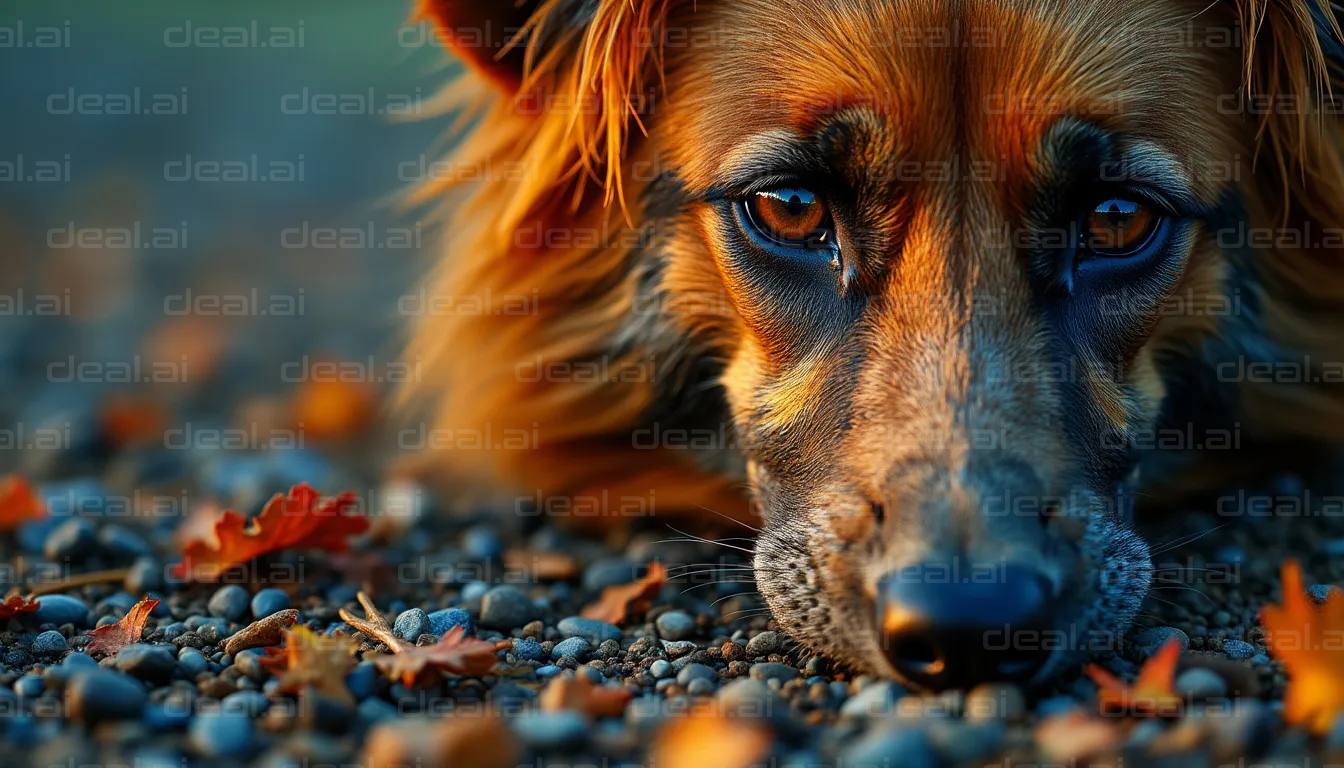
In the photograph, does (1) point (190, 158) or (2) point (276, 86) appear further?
(2) point (276, 86)

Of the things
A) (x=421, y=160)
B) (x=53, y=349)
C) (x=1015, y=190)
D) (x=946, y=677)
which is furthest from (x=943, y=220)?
(x=421, y=160)

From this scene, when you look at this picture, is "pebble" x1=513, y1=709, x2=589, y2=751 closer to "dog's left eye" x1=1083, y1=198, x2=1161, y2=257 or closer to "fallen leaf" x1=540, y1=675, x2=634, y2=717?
"fallen leaf" x1=540, y1=675, x2=634, y2=717

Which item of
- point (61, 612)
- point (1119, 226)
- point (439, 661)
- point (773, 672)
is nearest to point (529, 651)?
point (439, 661)

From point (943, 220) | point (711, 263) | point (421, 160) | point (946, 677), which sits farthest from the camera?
point (421, 160)

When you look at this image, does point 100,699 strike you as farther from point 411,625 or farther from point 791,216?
point 791,216

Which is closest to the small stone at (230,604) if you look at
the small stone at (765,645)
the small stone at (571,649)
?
the small stone at (571,649)

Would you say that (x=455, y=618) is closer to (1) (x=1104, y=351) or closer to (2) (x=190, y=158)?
(1) (x=1104, y=351)

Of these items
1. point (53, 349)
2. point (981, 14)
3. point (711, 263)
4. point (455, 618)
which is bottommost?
point (455, 618)
